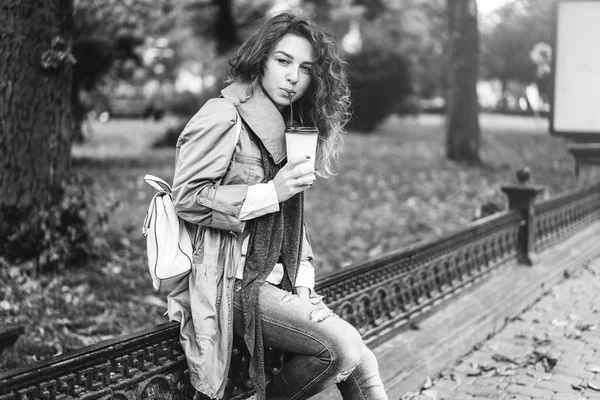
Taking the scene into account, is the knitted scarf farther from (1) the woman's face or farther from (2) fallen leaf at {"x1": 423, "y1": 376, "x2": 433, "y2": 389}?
(2) fallen leaf at {"x1": 423, "y1": 376, "x2": 433, "y2": 389}

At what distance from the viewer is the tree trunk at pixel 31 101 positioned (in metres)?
5.81

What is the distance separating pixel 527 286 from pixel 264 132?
163 inches

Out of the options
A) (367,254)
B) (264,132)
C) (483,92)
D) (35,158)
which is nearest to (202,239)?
(264,132)

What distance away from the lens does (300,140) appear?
2.93 meters

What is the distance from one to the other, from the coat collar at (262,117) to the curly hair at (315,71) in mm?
53

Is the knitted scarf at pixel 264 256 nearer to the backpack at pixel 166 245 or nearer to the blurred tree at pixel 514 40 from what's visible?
the backpack at pixel 166 245

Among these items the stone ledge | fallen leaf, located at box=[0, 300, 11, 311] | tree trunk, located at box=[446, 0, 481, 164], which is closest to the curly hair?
the stone ledge

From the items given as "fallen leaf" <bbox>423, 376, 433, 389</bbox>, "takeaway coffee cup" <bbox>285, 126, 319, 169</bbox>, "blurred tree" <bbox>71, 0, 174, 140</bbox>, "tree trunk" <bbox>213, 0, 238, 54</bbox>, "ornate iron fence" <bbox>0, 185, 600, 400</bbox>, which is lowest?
"fallen leaf" <bbox>423, 376, 433, 389</bbox>

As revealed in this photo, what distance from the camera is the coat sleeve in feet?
9.45

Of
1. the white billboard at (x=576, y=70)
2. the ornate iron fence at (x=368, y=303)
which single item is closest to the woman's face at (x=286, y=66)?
the ornate iron fence at (x=368, y=303)

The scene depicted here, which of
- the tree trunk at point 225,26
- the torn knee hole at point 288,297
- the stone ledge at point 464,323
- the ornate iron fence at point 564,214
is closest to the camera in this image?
the torn knee hole at point 288,297

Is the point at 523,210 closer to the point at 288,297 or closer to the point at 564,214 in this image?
the point at 564,214

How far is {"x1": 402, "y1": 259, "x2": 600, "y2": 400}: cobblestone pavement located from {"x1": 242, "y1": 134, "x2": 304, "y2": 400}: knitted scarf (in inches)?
64.3

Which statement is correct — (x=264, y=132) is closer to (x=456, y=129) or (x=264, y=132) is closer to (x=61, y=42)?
(x=61, y=42)
